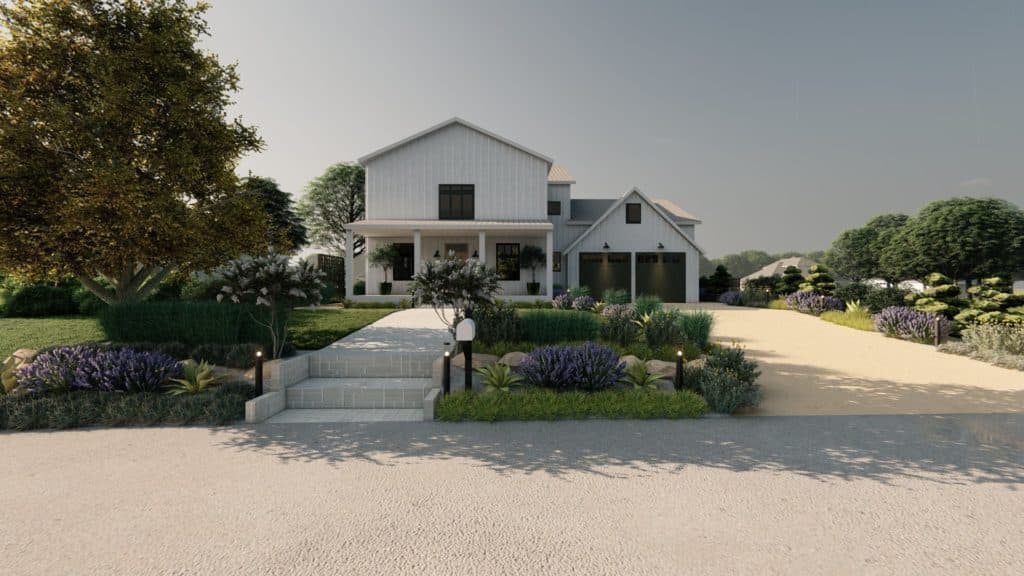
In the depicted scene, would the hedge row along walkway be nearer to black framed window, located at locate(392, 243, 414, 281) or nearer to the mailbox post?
the mailbox post

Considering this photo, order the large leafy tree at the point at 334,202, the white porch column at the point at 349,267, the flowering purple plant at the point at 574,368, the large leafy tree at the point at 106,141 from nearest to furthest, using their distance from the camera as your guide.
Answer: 1. the flowering purple plant at the point at 574,368
2. the large leafy tree at the point at 106,141
3. the white porch column at the point at 349,267
4. the large leafy tree at the point at 334,202

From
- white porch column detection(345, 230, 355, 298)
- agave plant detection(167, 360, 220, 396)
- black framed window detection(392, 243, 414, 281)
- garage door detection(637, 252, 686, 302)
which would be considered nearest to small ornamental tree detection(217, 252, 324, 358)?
agave plant detection(167, 360, 220, 396)

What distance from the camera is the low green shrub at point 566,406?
17.9 feet

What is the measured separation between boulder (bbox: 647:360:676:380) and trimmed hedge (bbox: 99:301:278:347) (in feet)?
22.0

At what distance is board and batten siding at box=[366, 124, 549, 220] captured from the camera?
67.2 feet

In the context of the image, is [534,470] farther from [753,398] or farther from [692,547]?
[753,398]

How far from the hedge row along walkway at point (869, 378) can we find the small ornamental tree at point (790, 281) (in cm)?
1081

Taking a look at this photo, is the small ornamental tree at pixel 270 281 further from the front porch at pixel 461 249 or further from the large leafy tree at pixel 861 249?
the large leafy tree at pixel 861 249

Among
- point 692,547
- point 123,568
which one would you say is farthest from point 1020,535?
point 123,568

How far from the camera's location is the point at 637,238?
73.0 feet

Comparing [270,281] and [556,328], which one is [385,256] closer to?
[270,281]

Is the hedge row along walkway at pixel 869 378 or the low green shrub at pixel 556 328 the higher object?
the low green shrub at pixel 556 328

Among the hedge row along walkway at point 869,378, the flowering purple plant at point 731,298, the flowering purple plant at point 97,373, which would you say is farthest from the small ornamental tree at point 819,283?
the flowering purple plant at point 97,373

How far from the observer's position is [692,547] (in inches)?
110
